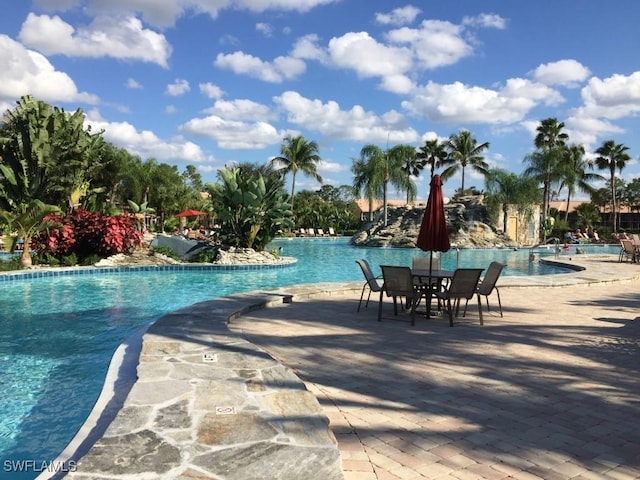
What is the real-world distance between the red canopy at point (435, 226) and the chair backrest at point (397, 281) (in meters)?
0.67

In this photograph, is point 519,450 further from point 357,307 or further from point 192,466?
point 357,307

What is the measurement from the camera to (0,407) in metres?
4.59

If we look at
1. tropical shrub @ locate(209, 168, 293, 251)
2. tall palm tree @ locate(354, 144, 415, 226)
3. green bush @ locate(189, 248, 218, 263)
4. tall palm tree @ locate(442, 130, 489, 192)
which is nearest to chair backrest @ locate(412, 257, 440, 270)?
tropical shrub @ locate(209, 168, 293, 251)

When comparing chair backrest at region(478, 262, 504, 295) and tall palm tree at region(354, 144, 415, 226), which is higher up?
tall palm tree at region(354, 144, 415, 226)

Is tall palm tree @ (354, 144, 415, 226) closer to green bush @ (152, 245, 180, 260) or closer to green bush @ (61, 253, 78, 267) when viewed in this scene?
green bush @ (152, 245, 180, 260)

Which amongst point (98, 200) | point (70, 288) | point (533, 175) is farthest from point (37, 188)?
point (533, 175)

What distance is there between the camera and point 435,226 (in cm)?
751

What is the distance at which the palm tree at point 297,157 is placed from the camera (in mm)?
43000

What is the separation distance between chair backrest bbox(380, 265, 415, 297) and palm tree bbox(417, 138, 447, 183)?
41.5 meters

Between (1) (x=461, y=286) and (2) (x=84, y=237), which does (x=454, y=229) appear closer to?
(2) (x=84, y=237)

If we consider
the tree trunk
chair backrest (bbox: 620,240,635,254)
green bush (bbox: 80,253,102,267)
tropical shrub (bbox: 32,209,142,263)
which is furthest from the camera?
chair backrest (bbox: 620,240,635,254)

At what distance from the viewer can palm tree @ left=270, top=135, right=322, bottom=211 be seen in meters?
43.0

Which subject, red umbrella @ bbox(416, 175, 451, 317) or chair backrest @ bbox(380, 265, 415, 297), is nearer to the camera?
chair backrest @ bbox(380, 265, 415, 297)

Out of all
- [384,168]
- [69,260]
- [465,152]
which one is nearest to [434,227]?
[69,260]
